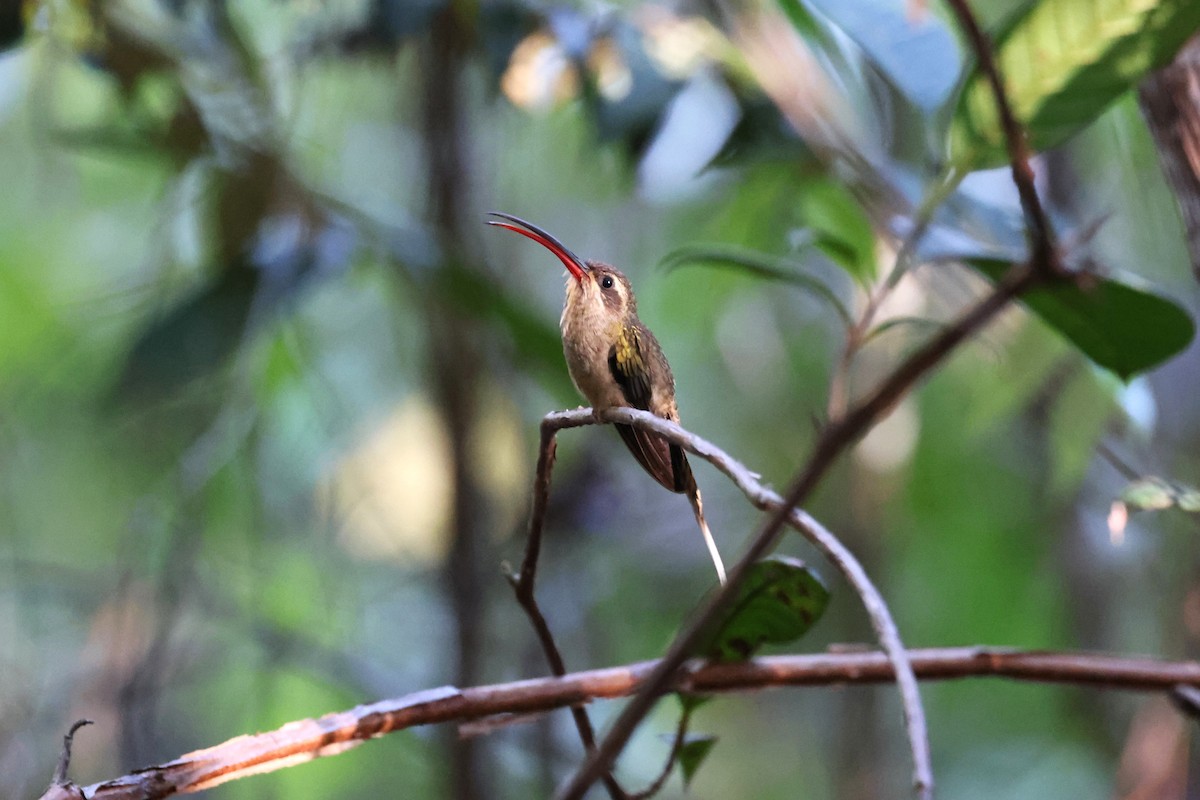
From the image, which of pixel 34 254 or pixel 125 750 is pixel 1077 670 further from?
pixel 34 254

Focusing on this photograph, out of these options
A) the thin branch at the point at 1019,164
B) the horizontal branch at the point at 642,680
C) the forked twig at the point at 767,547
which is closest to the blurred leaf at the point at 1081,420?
the horizontal branch at the point at 642,680

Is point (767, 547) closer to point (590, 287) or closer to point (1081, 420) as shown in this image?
point (590, 287)

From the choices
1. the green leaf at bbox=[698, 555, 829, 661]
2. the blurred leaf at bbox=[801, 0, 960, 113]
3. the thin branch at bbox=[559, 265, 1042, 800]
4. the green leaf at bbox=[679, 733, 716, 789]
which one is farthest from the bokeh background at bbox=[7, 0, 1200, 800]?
the thin branch at bbox=[559, 265, 1042, 800]

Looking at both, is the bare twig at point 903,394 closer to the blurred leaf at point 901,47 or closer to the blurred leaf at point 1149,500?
the blurred leaf at point 1149,500

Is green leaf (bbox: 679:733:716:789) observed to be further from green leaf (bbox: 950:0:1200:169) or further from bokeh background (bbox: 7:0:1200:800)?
green leaf (bbox: 950:0:1200:169)

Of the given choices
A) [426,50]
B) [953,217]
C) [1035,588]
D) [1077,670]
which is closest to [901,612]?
[1035,588]
